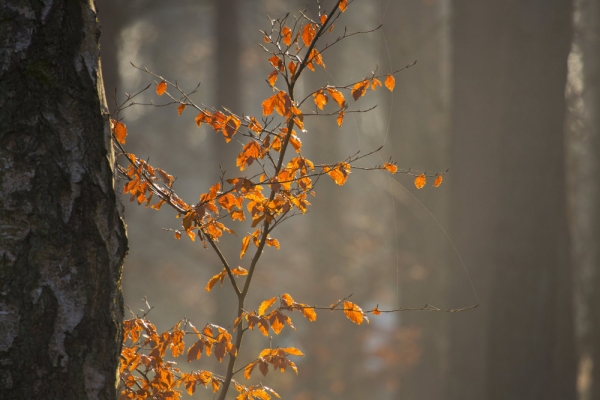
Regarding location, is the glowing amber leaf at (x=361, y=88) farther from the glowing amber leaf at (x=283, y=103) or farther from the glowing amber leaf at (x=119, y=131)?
the glowing amber leaf at (x=119, y=131)

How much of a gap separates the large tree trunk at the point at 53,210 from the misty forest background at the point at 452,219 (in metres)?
1.01

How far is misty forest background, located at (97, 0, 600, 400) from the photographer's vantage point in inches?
214

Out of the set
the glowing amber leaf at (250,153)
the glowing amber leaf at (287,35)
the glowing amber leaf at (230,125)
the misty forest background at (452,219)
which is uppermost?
the misty forest background at (452,219)

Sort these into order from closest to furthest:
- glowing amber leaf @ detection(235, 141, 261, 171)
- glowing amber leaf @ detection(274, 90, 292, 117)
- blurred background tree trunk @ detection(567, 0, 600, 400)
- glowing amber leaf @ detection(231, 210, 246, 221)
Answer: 1. glowing amber leaf @ detection(274, 90, 292, 117)
2. glowing amber leaf @ detection(235, 141, 261, 171)
3. glowing amber leaf @ detection(231, 210, 246, 221)
4. blurred background tree trunk @ detection(567, 0, 600, 400)

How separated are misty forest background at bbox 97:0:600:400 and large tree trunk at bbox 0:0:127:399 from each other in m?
1.01

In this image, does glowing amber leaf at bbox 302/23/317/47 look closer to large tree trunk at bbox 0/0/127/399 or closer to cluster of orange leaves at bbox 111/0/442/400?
cluster of orange leaves at bbox 111/0/442/400

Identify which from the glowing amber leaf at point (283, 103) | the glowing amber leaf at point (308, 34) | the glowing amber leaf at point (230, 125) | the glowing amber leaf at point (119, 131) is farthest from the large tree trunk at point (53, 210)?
the glowing amber leaf at point (308, 34)

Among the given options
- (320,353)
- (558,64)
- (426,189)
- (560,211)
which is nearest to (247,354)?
(320,353)

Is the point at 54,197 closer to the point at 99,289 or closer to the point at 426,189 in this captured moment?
the point at 99,289

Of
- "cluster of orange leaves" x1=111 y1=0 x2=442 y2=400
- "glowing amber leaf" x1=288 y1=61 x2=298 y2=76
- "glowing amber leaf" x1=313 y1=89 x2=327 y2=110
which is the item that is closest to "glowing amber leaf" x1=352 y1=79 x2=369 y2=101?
"cluster of orange leaves" x1=111 y1=0 x2=442 y2=400

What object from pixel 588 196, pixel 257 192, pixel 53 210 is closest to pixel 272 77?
pixel 257 192

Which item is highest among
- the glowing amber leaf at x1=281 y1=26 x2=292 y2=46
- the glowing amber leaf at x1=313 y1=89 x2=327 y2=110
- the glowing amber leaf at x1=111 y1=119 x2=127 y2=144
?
the glowing amber leaf at x1=281 y1=26 x2=292 y2=46

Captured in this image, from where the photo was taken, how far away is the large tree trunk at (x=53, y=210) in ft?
4.76

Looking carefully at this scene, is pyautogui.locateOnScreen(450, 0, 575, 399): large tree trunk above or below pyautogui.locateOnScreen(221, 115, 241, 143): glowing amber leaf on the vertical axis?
above
